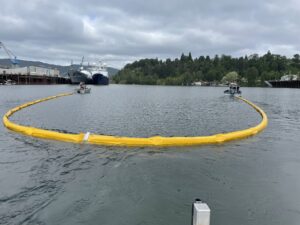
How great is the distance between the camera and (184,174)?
15344 millimetres

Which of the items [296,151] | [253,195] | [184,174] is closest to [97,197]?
[184,174]

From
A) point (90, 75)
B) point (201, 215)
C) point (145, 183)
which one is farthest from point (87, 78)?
point (201, 215)

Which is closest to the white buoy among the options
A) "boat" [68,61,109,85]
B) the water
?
the water

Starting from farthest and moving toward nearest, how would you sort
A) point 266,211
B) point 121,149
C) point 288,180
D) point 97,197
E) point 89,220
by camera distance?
point 121,149 → point 288,180 → point 97,197 → point 266,211 → point 89,220

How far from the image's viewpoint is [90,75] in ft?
598

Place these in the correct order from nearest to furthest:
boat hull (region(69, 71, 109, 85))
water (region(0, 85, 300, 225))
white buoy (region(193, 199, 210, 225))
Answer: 1. white buoy (region(193, 199, 210, 225))
2. water (region(0, 85, 300, 225))
3. boat hull (region(69, 71, 109, 85))

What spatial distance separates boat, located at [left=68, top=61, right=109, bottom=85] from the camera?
177 metres

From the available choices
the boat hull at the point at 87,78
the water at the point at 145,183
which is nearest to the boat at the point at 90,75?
the boat hull at the point at 87,78

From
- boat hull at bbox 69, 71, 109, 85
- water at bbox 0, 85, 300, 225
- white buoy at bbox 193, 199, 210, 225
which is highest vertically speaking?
boat hull at bbox 69, 71, 109, 85

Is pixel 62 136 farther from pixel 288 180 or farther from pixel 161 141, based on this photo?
pixel 288 180

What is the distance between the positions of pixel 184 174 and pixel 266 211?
465 centimetres

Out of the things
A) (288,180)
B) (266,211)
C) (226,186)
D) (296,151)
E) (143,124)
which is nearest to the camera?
(266,211)

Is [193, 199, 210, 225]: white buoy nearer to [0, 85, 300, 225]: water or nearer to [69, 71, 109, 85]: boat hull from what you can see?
[0, 85, 300, 225]: water

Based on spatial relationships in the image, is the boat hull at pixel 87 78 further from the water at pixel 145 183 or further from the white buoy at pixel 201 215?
the white buoy at pixel 201 215
